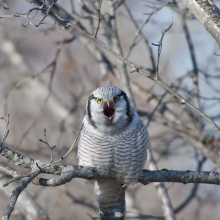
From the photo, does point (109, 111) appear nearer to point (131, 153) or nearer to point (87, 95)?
point (131, 153)

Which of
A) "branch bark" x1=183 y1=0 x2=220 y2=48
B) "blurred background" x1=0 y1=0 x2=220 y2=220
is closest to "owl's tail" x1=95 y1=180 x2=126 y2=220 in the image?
"blurred background" x1=0 y1=0 x2=220 y2=220

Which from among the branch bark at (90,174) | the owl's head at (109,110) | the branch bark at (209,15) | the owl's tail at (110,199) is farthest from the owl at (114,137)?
the branch bark at (209,15)

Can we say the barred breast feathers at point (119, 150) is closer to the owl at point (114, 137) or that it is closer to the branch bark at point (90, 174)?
the owl at point (114, 137)

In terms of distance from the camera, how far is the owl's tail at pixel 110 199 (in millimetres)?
3586

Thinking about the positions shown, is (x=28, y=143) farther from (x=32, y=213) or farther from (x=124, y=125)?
(x=124, y=125)

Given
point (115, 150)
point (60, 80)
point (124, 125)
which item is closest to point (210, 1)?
point (124, 125)

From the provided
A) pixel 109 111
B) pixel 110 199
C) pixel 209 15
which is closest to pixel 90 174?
pixel 109 111

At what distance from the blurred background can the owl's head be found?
923 millimetres

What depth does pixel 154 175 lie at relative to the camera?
10.0 feet

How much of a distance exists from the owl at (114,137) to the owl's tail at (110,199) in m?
0.31

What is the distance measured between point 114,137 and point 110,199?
1040mm

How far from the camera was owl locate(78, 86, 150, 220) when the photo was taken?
10.4 ft

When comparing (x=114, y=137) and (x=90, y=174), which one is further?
(x=114, y=137)

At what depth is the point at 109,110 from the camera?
328 cm
